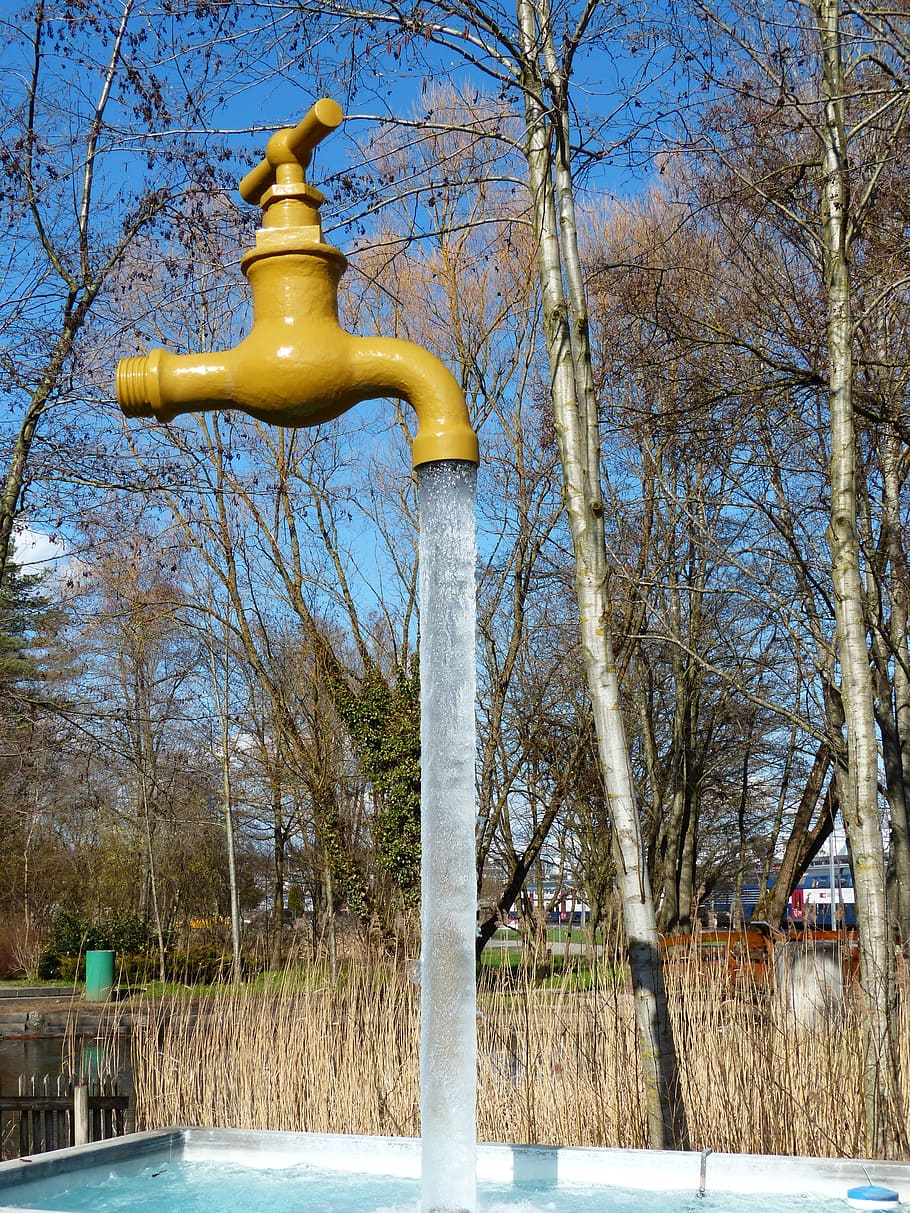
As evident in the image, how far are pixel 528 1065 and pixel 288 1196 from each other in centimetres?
212

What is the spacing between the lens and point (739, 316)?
27.5 ft

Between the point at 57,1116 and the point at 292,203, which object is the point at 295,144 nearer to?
the point at 292,203

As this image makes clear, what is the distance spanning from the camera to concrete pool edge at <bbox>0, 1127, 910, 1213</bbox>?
2371mm

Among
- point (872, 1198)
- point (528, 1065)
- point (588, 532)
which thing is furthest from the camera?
point (528, 1065)

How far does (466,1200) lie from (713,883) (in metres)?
20.8

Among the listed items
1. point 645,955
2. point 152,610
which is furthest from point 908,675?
point 152,610

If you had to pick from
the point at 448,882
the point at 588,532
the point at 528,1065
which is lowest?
the point at 528,1065

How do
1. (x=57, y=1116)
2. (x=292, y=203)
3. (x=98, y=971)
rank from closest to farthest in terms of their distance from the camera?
(x=292, y=203)
(x=57, y=1116)
(x=98, y=971)

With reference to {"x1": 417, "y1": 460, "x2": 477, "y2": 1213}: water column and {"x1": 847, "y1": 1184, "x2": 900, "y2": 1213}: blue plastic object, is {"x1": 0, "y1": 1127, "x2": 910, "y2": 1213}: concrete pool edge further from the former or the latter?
{"x1": 417, "y1": 460, "x2": 477, "y2": 1213}: water column

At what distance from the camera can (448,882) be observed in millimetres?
2055

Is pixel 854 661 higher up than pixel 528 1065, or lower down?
higher up

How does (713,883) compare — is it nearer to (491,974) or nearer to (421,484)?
(491,974)

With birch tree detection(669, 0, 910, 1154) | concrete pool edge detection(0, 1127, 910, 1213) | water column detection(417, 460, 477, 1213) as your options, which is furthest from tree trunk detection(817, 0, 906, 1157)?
water column detection(417, 460, 477, 1213)

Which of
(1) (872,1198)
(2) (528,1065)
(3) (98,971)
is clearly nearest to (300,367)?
(1) (872,1198)
